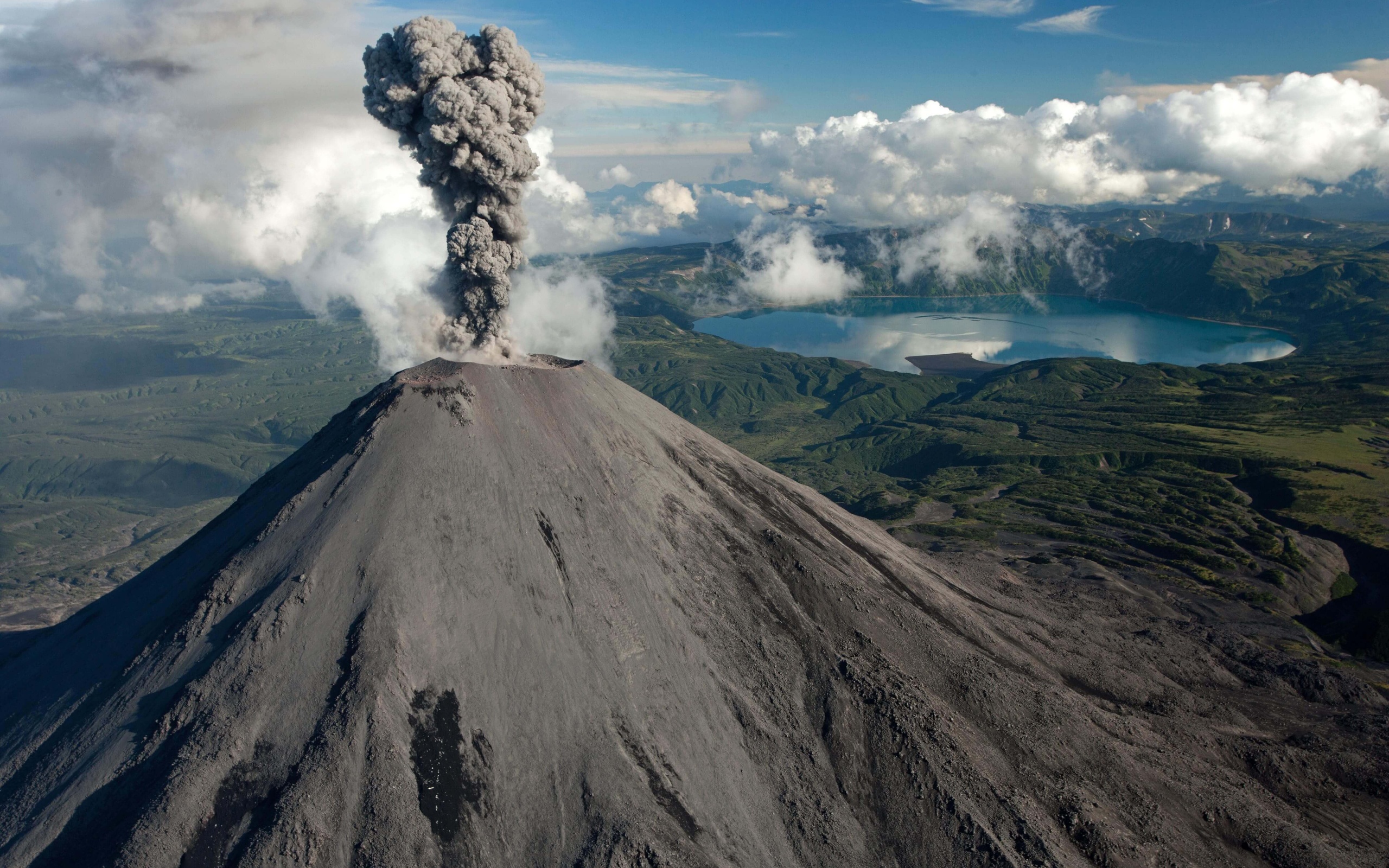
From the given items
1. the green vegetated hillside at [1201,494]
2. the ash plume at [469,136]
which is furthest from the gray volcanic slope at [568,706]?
the green vegetated hillside at [1201,494]

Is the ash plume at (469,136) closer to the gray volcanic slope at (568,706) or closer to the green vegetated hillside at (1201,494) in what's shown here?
the gray volcanic slope at (568,706)

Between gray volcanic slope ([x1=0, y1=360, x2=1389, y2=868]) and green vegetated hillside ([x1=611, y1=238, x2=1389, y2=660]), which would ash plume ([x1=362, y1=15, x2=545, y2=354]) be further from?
green vegetated hillside ([x1=611, y1=238, x2=1389, y2=660])

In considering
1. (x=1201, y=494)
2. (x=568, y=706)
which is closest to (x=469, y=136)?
(x=568, y=706)

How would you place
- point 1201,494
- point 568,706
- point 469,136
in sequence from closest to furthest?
point 568,706 < point 469,136 < point 1201,494

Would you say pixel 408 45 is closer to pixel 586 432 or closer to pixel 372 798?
pixel 586 432

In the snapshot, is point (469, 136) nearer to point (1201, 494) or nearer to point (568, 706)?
point (568, 706)
